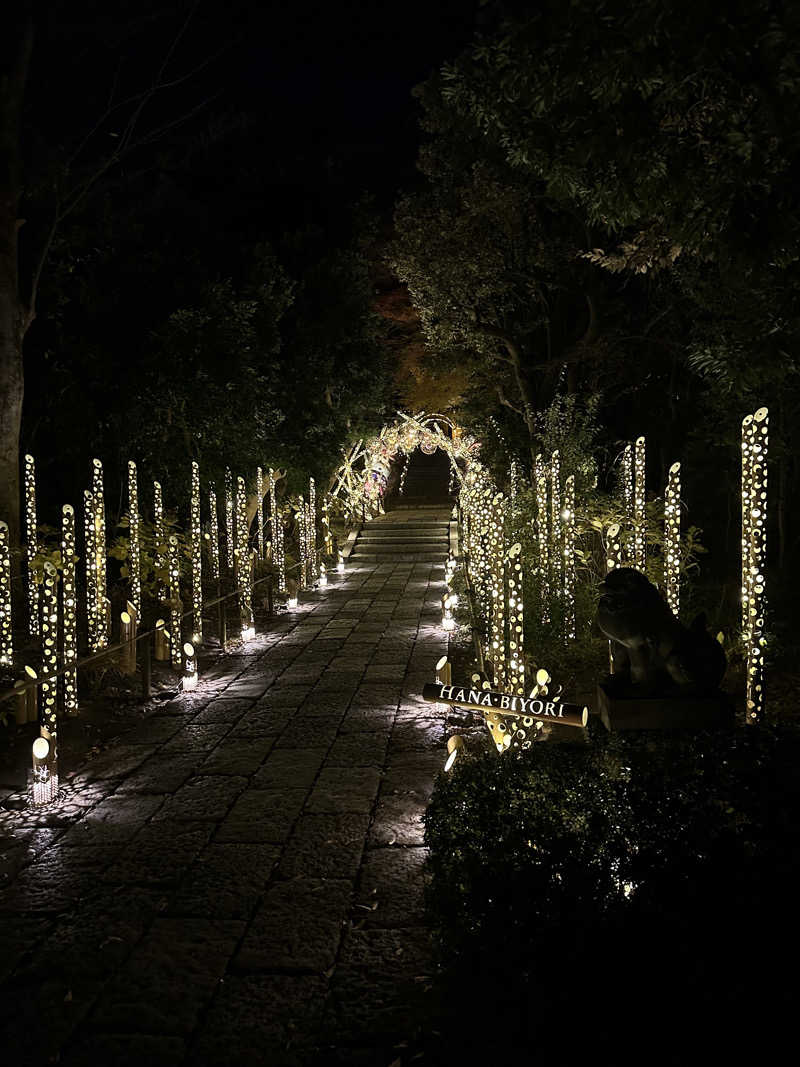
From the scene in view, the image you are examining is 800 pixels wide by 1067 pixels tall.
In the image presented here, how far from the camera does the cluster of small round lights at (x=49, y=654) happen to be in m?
5.05

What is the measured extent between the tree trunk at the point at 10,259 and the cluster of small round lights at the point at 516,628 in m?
5.95

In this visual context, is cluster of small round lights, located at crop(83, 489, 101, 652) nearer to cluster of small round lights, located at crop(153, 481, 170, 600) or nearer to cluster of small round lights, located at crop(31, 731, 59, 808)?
cluster of small round lights, located at crop(153, 481, 170, 600)

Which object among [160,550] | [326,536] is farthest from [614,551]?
[326,536]

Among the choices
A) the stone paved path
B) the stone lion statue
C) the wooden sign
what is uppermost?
the stone lion statue

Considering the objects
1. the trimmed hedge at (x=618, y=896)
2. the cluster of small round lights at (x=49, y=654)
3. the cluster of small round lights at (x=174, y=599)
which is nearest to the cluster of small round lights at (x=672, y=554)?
the trimmed hedge at (x=618, y=896)

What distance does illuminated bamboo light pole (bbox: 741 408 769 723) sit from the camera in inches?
196

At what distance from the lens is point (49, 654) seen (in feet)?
17.8

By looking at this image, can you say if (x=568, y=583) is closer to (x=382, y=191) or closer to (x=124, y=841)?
(x=124, y=841)

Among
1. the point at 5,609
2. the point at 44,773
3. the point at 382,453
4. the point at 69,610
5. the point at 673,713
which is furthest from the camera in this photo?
the point at 382,453

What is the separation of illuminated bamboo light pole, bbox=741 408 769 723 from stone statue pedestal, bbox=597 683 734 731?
92cm

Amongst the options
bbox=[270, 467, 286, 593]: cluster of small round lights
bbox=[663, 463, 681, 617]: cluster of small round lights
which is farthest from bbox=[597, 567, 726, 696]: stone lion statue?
bbox=[270, 467, 286, 593]: cluster of small round lights

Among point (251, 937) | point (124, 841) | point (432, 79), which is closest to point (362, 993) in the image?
point (251, 937)

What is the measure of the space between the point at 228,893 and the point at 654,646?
2.49 meters

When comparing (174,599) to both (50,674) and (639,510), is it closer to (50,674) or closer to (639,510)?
(50,674)
